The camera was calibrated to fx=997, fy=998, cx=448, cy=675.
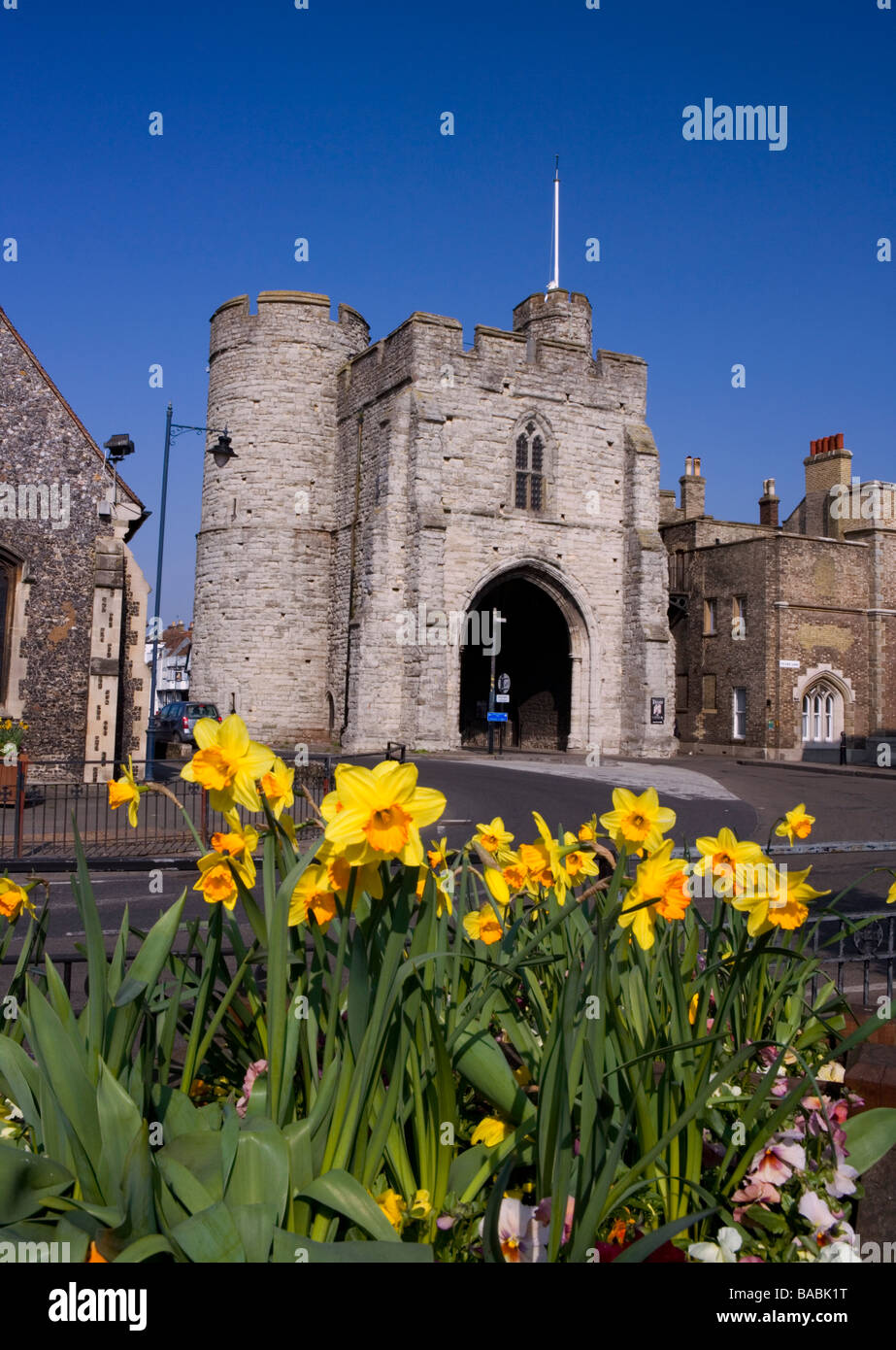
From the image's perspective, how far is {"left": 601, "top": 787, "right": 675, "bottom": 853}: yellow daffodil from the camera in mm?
2492

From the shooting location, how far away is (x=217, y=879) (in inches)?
97.3

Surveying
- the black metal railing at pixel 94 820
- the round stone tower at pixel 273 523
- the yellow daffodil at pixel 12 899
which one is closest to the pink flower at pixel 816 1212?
the yellow daffodil at pixel 12 899

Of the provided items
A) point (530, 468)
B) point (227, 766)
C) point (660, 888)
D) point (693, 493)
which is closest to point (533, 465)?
point (530, 468)

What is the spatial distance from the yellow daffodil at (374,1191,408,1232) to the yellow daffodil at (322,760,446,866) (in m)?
0.76

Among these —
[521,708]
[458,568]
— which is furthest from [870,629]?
[458,568]

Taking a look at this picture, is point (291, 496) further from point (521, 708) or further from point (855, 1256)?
point (855, 1256)

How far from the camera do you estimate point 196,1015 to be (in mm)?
2385

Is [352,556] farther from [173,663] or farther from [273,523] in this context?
[173,663]

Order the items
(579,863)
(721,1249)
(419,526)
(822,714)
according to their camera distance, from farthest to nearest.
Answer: (822,714), (419,526), (579,863), (721,1249)

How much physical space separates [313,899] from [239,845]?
0.33m

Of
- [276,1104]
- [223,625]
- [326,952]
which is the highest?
[223,625]

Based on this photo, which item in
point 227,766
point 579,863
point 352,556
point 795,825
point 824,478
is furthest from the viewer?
point 824,478

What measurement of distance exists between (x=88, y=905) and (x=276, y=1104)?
0.62m

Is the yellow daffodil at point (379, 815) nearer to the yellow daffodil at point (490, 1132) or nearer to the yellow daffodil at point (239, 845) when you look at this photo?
the yellow daffodil at point (239, 845)
